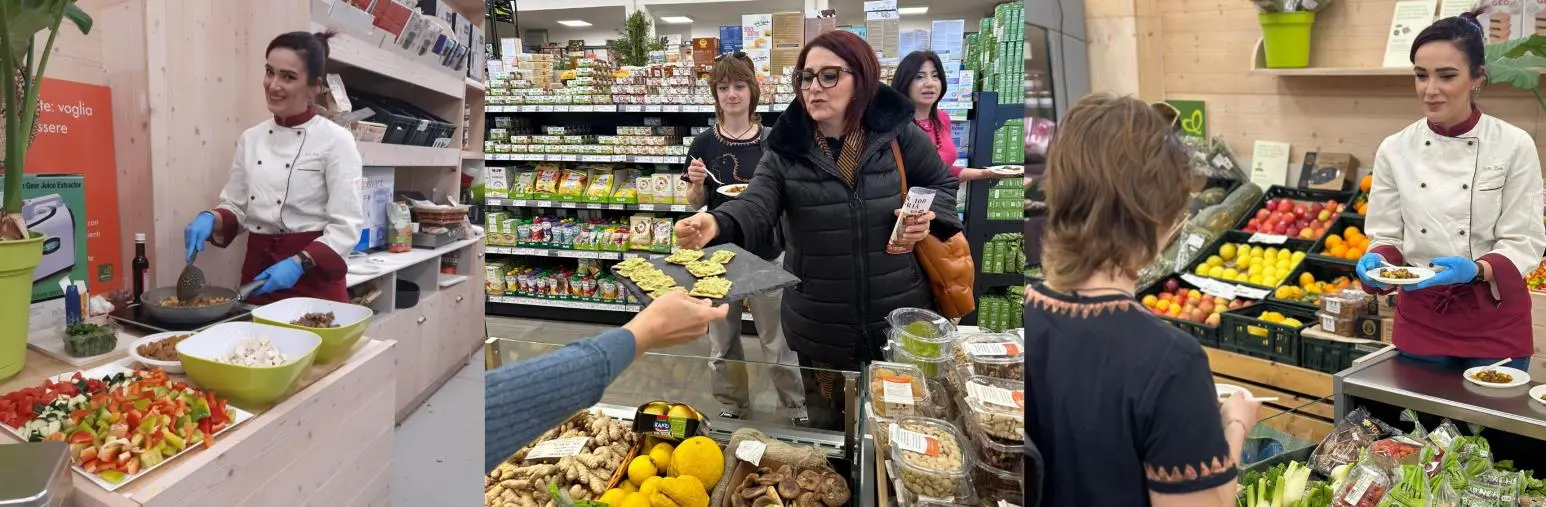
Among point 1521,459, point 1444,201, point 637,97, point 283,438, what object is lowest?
point 1521,459

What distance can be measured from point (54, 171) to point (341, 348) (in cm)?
61

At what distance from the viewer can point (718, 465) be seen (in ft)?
4.51

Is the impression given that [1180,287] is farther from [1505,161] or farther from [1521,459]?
[1521,459]

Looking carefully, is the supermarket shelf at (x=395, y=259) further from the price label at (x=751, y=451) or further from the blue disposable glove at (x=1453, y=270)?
the blue disposable glove at (x=1453, y=270)

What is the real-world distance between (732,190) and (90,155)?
1.29 metres

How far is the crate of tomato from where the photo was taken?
10.2ft

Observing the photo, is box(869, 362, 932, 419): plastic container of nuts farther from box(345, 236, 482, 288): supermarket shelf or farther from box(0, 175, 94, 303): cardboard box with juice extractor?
box(0, 175, 94, 303): cardboard box with juice extractor

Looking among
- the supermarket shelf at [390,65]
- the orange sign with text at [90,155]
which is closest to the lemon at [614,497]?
the supermarket shelf at [390,65]

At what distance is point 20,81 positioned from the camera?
150 cm

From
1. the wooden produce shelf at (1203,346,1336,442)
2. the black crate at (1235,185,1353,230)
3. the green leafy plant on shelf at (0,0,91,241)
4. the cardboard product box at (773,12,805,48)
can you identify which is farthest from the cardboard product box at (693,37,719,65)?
the black crate at (1235,185,1353,230)

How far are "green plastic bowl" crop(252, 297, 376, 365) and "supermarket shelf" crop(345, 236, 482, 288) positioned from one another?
0.10m

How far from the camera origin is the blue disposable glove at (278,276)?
172 centimetres

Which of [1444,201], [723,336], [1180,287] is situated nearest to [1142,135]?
[723,336]

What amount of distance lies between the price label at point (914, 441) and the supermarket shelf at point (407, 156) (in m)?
1.29
